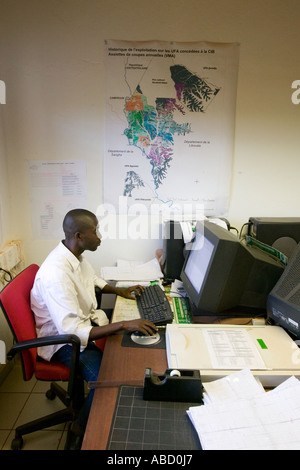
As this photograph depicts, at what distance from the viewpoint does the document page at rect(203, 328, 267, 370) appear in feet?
3.51

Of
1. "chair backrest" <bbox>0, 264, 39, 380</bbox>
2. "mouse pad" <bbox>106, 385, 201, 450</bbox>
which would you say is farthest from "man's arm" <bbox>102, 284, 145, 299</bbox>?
"mouse pad" <bbox>106, 385, 201, 450</bbox>

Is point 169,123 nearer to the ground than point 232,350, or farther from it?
farther from it

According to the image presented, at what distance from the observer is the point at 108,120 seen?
2082 mm

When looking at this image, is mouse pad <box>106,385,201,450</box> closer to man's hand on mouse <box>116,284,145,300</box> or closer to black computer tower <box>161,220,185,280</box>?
man's hand on mouse <box>116,284,145,300</box>

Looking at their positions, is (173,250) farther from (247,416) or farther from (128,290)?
(247,416)

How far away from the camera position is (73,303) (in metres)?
1.39

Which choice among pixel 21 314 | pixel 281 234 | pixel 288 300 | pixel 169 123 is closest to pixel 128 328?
pixel 21 314

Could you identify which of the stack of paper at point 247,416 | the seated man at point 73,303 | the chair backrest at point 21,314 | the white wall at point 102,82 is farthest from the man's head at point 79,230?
the stack of paper at point 247,416

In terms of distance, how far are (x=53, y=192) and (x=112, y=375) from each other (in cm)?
150

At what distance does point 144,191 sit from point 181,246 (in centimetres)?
56

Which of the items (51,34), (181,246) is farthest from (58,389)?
(51,34)

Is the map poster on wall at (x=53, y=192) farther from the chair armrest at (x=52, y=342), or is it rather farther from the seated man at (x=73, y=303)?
the chair armrest at (x=52, y=342)

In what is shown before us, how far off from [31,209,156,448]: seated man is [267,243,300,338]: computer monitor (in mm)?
550
